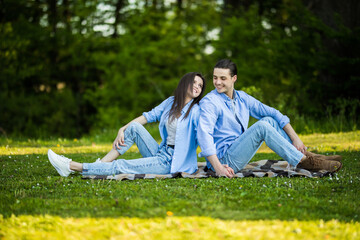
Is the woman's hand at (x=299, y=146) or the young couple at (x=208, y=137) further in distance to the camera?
the woman's hand at (x=299, y=146)

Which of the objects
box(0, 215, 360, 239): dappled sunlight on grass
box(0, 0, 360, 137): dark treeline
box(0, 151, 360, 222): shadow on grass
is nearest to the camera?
box(0, 215, 360, 239): dappled sunlight on grass

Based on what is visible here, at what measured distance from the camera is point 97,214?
10.5 feet

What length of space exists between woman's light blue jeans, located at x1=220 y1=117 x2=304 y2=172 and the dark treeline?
11.7m

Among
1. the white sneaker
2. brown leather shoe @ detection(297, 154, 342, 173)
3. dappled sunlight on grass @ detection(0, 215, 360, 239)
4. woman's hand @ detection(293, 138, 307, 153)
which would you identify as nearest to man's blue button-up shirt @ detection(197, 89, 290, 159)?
woman's hand @ detection(293, 138, 307, 153)

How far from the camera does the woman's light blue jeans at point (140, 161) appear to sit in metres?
4.95

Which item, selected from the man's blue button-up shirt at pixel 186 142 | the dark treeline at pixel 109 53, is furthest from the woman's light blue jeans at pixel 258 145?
the dark treeline at pixel 109 53

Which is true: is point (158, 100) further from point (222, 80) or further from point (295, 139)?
point (295, 139)

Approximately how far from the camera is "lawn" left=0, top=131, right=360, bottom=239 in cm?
285

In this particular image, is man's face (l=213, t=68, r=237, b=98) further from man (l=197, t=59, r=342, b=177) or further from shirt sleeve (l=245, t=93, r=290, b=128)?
shirt sleeve (l=245, t=93, r=290, b=128)

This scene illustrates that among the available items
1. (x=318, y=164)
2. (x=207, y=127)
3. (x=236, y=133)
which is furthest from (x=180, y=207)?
(x=318, y=164)

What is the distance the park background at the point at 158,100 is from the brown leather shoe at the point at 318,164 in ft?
0.48

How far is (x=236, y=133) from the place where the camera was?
5.28 metres

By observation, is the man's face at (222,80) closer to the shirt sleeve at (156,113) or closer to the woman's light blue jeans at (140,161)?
the shirt sleeve at (156,113)

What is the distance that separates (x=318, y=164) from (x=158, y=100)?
19257mm
